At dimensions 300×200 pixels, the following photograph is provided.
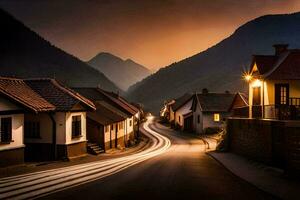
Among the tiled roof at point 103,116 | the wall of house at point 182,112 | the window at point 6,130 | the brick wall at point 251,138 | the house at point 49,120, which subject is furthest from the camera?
the wall of house at point 182,112

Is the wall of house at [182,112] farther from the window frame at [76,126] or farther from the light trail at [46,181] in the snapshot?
the light trail at [46,181]

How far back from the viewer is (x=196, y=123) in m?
70.2

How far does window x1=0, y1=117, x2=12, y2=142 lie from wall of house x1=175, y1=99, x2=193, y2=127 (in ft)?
183

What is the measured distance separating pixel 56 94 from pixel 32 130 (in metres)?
3.48

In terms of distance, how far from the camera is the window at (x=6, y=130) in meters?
23.6

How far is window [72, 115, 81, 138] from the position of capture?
30.7m

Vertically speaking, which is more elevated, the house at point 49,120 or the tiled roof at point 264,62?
the tiled roof at point 264,62

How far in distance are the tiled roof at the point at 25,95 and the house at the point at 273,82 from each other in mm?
15614

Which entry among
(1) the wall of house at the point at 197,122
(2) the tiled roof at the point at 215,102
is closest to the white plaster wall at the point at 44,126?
(2) the tiled roof at the point at 215,102

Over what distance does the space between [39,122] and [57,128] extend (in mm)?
1536

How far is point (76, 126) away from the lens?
31.2 metres

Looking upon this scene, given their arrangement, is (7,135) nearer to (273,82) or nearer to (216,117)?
(273,82)

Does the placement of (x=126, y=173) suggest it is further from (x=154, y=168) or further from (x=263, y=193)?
(x=263, y=193)

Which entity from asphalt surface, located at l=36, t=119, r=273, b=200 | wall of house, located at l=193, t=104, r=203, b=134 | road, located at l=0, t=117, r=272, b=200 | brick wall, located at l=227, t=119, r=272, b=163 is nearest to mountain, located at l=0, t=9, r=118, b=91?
wall of house, located at l=193, t=104, r=203, b=134
